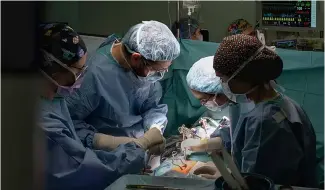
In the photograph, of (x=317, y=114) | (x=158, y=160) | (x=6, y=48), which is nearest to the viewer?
(x=6, y=48)

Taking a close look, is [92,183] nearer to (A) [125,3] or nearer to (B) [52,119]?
(B) [52,119]

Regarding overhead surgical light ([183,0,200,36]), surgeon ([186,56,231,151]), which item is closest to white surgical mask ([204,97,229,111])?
surgeon ([186,56,231,151])

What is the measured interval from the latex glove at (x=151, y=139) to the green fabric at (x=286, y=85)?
37cm

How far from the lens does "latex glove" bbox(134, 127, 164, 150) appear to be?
2.05 metres

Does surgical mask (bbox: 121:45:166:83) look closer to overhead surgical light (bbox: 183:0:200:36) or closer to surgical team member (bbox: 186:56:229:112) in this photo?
surgical team member (bbox: 186:56:229:112)

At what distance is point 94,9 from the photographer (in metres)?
3.02

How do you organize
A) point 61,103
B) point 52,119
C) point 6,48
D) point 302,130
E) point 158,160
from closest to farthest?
1. point 6,48
2. point 302,130
3. point 52,119
4. point 61,103
5. point 158,160

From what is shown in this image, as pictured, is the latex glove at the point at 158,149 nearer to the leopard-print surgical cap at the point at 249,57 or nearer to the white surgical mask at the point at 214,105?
the white surgical mask at the point at 214,105

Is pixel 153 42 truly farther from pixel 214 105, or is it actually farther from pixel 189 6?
pixel 189 6

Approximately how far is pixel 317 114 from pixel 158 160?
0.85 metres

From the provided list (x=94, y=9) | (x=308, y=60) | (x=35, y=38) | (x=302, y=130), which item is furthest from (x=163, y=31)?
(x=35, y=38)

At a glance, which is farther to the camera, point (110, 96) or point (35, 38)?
point (110, 96)

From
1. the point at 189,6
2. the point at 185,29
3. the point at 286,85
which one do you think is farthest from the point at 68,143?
the point at 189,6

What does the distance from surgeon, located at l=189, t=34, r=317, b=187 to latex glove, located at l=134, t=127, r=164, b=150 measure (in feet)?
2.39
